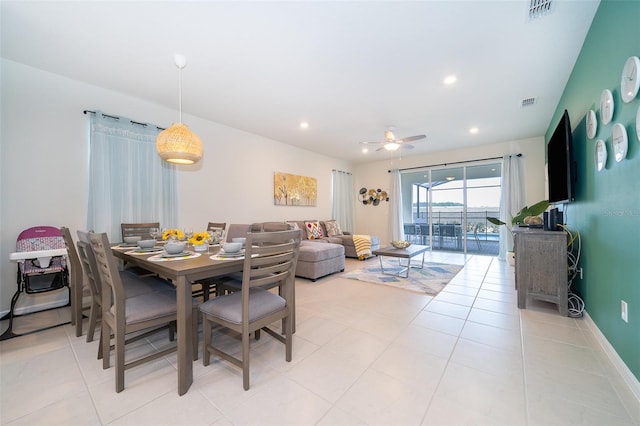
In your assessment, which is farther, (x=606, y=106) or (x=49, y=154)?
(x=49, y=154)

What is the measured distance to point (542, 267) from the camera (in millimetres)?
2689

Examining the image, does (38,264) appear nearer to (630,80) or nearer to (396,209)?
(630,80)

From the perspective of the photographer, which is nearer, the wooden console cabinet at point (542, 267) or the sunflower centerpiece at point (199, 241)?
the sunflower centerpiece at point (199, 241)

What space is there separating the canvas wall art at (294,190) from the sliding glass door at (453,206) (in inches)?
111

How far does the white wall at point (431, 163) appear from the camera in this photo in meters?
5.45

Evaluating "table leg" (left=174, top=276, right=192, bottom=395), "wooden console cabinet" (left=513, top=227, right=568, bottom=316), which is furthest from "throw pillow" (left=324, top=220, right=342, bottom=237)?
"table leg" (left=174, top=276, right=192, bottom=395)

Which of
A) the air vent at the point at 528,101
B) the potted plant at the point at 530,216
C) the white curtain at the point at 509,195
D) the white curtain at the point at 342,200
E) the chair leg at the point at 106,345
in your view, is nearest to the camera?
the chair leg at the point at 106,345

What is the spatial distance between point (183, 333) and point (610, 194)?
10.3 ft

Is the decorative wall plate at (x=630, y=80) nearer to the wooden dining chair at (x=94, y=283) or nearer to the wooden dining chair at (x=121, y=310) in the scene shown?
the wooden dining chair at (x=121, y=310)

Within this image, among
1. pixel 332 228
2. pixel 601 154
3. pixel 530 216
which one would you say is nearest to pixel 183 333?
pixel 601 154

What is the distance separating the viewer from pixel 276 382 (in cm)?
161

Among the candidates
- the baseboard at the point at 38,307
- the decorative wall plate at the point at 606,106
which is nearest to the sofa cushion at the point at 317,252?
the baseboard at the point at 38,307

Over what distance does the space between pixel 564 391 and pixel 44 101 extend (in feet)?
17.4

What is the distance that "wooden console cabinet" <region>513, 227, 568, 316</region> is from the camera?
2590mm
